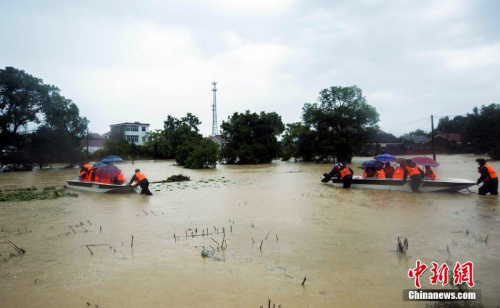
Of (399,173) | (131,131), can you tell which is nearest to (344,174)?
(399,173)

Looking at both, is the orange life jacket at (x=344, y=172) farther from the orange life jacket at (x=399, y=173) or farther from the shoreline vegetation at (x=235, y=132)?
the shoreline vegetation at (x=235, y=132)

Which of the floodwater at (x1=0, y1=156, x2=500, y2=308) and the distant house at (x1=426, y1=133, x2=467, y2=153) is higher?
the distant house at (x1=426, y1=133, x2=467, y2=153)

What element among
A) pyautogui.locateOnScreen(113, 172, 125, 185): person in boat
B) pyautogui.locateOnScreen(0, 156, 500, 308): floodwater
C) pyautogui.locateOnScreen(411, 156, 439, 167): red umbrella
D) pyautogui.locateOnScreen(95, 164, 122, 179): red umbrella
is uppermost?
pyautogui.locateOnScreen(411, 156, 439, 167): red umbrella

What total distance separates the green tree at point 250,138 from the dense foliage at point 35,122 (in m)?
18.4

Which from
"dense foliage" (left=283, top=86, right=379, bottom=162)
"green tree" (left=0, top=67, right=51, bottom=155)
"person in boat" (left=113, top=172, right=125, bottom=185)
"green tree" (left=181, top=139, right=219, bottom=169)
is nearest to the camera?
"person in boat" (left=113, top=172, right=125, bottom=185)

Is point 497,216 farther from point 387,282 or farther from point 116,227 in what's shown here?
point 116,227

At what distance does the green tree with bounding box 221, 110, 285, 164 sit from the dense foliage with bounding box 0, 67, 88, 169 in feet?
60.5

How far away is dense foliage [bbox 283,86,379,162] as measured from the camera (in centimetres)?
4212

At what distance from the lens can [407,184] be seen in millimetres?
14938

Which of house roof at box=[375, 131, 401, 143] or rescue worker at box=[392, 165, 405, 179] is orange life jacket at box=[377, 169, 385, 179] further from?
house roof at box=[375, 131, 401, 143]

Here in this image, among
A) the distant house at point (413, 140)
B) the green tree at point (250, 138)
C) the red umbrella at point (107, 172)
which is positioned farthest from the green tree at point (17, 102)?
the distant house at point (413, 140)

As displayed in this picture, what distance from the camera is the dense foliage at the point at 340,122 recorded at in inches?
1658

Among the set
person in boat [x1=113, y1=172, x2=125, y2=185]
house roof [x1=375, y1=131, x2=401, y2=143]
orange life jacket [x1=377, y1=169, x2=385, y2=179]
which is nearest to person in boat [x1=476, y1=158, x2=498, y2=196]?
orange life jacket [x1=377, y1=169, x2=385, y2=179]

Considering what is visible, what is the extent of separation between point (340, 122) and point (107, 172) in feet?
105
